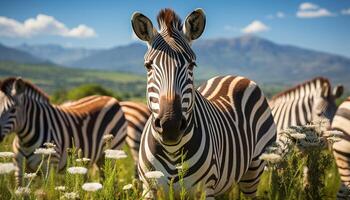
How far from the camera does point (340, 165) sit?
18.4 ft

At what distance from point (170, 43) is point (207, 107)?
1.06m

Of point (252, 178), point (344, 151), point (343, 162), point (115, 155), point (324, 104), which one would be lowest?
point (252, 178)

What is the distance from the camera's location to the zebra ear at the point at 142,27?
3.99 meters

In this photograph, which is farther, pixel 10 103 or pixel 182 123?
pixel 10 103

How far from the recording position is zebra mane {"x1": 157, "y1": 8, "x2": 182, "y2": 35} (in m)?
3.97

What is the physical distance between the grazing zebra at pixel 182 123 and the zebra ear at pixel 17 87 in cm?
409

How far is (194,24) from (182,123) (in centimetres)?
120

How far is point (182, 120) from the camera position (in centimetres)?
341

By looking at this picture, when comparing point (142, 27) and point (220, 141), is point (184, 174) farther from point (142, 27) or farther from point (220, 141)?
point (142, 27)

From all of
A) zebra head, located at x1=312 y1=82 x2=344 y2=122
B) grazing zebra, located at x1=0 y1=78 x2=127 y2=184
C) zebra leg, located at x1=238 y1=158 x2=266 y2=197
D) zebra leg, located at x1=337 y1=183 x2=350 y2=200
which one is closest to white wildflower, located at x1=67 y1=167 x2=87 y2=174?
zebra leg, located at x1=238 y1=158 x2=266 y2=197

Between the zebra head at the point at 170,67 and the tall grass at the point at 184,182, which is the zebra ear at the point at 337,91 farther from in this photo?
the zebra head at the point at 170,67

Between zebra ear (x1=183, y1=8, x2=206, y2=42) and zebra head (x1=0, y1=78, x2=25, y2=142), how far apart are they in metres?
4.31

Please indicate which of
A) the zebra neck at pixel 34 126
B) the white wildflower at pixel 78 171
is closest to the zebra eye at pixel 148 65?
the white wildflower at pixel 78 171

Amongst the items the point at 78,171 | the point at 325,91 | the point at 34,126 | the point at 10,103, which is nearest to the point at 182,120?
the point at 78,171
